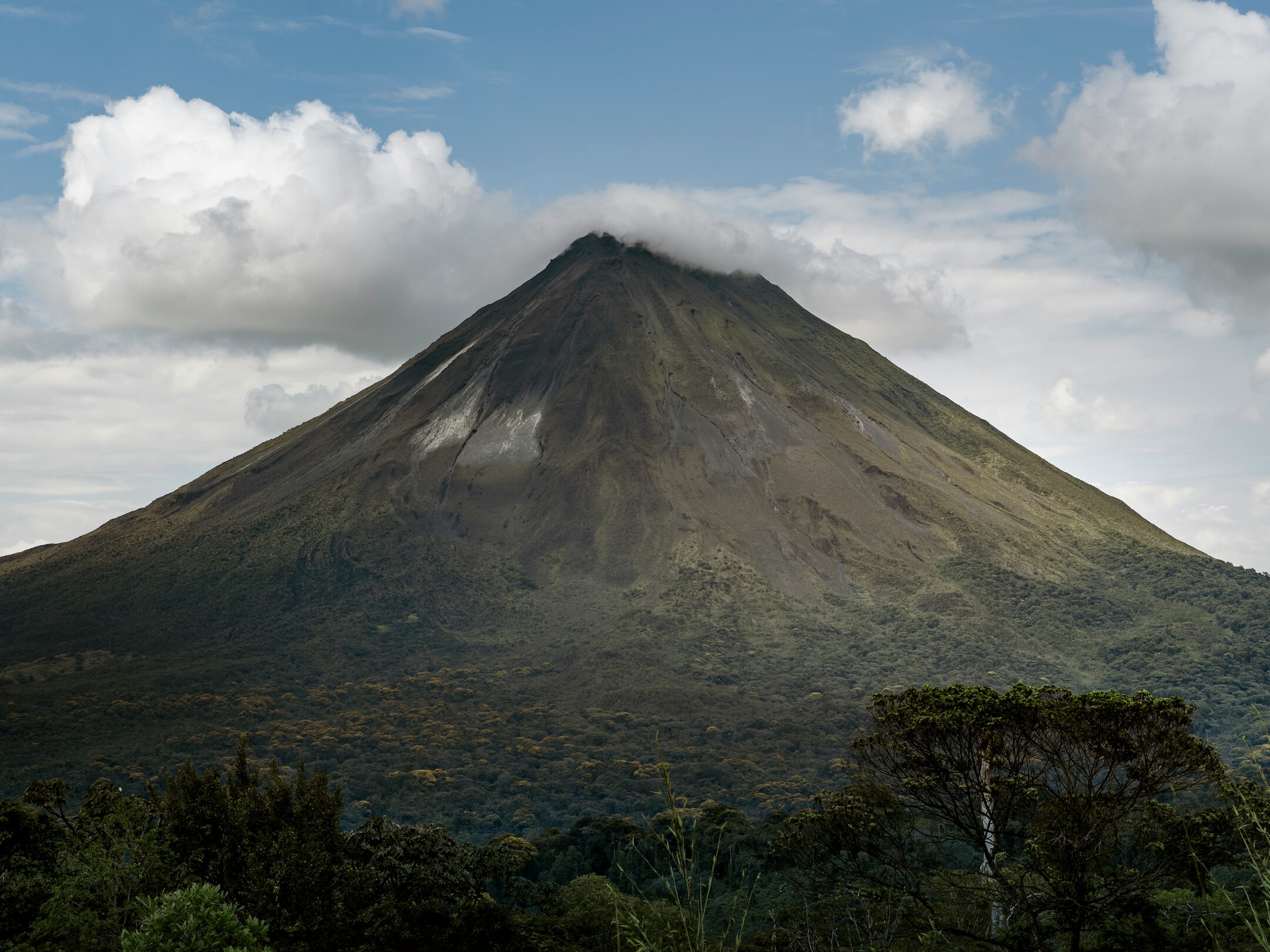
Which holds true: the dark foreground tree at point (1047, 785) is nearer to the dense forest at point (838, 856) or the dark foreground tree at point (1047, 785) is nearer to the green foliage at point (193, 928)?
the dense forest at point (838, 856)

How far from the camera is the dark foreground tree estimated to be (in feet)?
68.7

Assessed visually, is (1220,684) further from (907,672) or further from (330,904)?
(330,904)

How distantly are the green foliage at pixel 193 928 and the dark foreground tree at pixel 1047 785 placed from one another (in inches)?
481

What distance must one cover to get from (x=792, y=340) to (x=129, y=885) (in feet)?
484

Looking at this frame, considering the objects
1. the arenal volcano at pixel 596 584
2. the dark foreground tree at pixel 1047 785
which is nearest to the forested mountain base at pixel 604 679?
the arenal volcano at pixel 596 584

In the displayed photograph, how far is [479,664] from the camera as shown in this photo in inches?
4195

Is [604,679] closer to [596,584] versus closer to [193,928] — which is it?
[596,584]

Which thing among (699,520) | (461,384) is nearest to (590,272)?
(461,384)

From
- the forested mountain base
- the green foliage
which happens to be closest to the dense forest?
the green foliage

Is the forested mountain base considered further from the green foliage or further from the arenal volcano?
the green foliage

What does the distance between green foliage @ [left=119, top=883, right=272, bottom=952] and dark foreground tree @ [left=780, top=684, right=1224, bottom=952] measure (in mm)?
12211

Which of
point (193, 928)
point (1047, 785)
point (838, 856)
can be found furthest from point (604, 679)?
point (193, 928)

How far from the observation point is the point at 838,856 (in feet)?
113

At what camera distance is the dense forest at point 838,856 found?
21.0m
